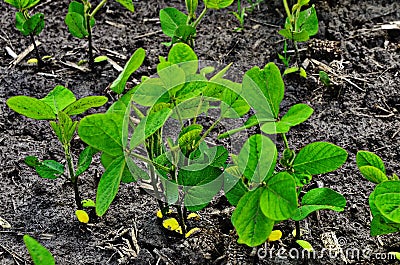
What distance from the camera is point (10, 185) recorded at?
1.73 m

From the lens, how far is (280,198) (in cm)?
119

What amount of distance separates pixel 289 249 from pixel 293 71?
29.8 inches

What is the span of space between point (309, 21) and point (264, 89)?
0.67 meters

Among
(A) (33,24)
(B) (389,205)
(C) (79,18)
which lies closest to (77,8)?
(C) (79,18)

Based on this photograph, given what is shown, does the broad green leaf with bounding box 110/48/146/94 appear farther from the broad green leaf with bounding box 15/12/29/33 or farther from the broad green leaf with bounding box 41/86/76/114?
the broad green leaf with bounding box 15/12/29/33

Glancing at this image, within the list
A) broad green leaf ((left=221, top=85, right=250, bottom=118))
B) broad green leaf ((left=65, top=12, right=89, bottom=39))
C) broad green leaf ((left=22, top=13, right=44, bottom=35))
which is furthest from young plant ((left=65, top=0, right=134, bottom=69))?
broad green leaf ((left=221, top=85, right=250, bottom=118))

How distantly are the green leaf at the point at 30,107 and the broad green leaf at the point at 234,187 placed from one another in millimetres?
439

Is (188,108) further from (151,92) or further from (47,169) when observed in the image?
(47,169)

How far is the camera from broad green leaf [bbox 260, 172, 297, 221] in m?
1.17

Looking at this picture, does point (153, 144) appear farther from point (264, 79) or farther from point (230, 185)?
point (264, 79)

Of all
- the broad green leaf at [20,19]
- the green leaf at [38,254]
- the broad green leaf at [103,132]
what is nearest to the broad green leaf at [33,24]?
the broad green leaf at [20,19]

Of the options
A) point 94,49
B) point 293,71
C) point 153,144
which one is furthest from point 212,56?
point 153,144

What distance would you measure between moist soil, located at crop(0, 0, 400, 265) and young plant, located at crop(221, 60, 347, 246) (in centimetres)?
25
